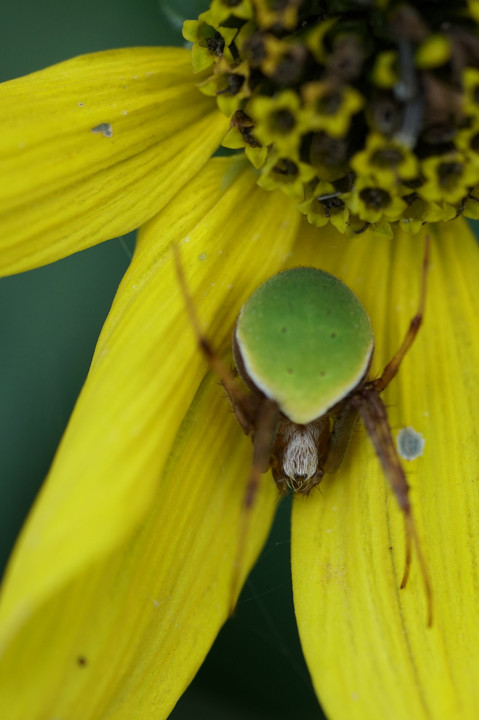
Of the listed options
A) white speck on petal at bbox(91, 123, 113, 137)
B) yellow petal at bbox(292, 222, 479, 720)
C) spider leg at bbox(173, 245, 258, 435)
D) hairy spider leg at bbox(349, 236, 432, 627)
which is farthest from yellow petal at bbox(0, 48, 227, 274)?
hairy spider leg at bbox(349, 236, 432, 627)

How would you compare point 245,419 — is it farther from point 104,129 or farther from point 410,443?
point 104,129

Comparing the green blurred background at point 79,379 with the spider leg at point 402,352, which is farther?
the green blurred background at point 79,379

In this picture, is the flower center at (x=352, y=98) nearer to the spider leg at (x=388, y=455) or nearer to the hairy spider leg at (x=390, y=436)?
the hairy spider leg at (x=390, y=436)

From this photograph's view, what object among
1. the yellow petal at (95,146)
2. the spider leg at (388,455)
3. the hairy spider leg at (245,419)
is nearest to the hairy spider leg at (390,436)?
the spider leg at (388,455)

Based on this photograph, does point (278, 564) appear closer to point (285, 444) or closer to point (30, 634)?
point (285, 444)

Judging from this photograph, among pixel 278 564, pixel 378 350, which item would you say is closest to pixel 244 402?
pixel 378 350
